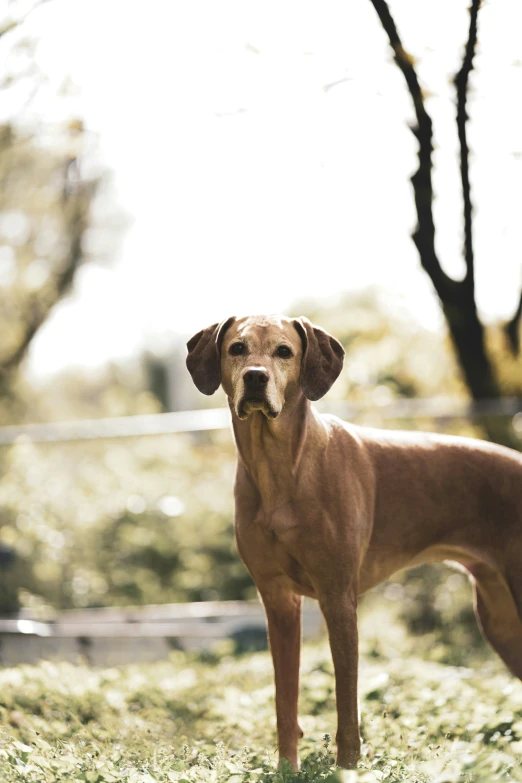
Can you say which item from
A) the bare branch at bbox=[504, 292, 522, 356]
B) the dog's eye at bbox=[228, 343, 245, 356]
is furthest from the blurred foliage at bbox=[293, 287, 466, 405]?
the dog's eye at bbox=[228, 343, 245, 356]

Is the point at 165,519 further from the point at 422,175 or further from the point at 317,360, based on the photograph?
the point at 317,360

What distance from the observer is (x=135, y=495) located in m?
8.66

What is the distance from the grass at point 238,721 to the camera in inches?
133

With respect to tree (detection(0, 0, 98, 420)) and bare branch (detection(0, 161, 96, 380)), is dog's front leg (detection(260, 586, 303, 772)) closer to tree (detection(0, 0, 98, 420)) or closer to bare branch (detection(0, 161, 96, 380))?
tree (detection(0, 0, 98, 420))

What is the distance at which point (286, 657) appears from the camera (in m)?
4.16

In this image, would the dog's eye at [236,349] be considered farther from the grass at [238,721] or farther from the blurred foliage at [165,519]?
the blurred foliage at [165,519]

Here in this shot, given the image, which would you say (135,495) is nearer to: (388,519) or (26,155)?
(388,519)

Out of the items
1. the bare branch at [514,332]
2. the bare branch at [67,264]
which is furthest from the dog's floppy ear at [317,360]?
the bare branch at [67,264]

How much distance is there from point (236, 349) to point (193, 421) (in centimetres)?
543

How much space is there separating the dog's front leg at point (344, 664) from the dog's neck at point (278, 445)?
1.62 feet

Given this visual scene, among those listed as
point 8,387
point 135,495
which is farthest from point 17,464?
point 8,387

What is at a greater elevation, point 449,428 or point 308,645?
point 449,428

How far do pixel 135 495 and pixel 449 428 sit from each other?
3.03 m

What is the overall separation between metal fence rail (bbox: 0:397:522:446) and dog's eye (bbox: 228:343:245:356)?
14.6ft
